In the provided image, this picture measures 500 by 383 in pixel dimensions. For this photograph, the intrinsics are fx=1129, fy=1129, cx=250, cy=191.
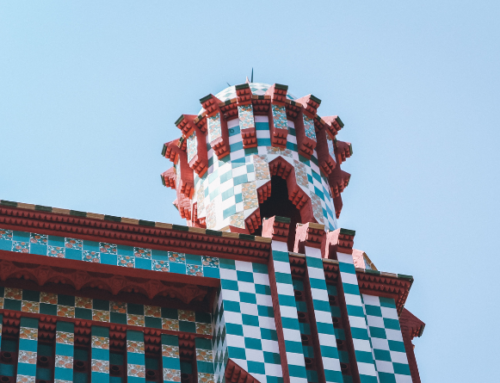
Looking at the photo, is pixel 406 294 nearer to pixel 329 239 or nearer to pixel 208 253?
pixel 329 239

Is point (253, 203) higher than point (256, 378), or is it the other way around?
point (253, 203)

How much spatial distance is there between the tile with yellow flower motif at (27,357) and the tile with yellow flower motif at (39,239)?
165 cm

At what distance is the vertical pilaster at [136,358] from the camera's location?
601 inches

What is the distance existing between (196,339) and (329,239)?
9.08 feet

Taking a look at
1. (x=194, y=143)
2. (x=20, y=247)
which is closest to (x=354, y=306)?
(x=20, y=247)

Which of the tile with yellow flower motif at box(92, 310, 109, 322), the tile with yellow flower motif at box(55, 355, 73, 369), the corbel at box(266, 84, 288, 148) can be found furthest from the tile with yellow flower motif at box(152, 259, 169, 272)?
the corbel at box(266, 84, 288, 148)

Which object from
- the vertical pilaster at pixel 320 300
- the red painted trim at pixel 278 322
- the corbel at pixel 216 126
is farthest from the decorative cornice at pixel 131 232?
the corbel at pixel 216 126

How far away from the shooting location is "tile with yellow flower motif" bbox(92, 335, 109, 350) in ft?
50.8

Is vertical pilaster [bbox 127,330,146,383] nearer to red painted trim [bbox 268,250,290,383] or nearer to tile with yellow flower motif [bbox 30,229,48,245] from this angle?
tile with yellow flower motif [bbox 30,229,48,245]

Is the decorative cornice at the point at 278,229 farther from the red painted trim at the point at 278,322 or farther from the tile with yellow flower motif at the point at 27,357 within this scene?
the tile with yellow flower motif at the point at 27,357

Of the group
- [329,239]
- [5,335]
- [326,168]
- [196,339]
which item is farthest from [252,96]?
[5,335]

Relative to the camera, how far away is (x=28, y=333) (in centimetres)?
1527

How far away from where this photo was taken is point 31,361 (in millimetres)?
14898

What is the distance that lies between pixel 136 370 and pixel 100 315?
1044 millimetres
